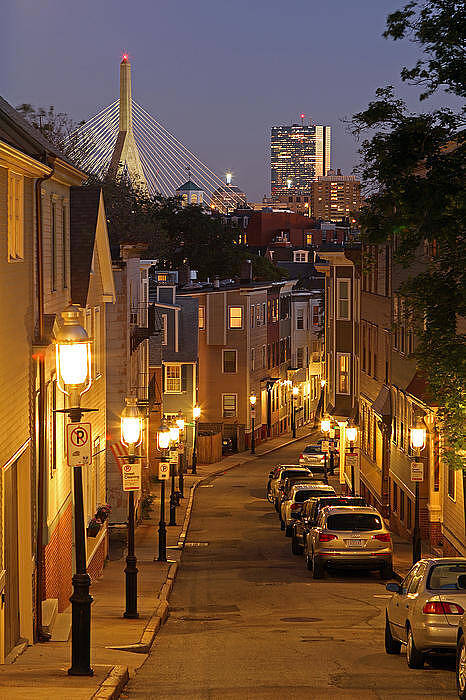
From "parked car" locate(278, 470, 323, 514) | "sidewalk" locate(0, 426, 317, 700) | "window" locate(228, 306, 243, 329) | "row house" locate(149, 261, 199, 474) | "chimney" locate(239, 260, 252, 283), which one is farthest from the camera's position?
"chimney" locate(239, 260, 252, 283)

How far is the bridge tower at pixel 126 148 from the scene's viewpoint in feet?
358

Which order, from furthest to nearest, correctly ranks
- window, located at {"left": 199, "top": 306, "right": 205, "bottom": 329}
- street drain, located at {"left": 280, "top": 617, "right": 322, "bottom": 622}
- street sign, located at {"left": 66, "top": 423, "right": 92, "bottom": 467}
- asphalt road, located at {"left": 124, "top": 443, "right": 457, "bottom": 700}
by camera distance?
window, located at {"left": 199, "top": 306, "right": 205, "bottom": 329} < street drain, located at {"left": 280, "top": 617, "right": 322, "bottom": 622} < asphalt road, located at {"left": 124, "top": 443, "right": 457, "bottom": 700} < street sign, located at {"left": 66, "top": 423, "right": 92, "bottom": 467}

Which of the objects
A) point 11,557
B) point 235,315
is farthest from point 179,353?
point 11,557

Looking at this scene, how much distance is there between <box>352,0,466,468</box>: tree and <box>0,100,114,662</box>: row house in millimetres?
5357

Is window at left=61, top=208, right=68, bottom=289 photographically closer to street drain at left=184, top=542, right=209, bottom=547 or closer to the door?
the door

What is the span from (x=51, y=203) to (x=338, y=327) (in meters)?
36.7

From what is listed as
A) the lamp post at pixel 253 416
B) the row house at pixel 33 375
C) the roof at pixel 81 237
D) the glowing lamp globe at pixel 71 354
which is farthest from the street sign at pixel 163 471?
the lamp post at pixel 253 416

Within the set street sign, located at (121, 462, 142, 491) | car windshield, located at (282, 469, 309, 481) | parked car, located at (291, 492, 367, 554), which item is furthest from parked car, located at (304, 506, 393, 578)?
car windshield, located at (282, 469, 309, 481)

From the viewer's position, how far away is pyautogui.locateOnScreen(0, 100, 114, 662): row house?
16.1 m

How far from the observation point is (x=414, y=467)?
92.9 ft

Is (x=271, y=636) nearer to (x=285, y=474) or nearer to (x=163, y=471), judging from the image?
(x=163, y=471)

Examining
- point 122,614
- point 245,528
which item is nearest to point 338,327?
point 245,528

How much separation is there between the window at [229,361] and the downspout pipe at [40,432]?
61927 millimetres

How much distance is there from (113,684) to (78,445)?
9.61ft
